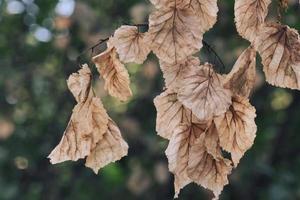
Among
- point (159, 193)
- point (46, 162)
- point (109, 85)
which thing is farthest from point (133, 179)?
point (109, 85)

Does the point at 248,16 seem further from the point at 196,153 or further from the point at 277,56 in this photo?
the point at 196,153

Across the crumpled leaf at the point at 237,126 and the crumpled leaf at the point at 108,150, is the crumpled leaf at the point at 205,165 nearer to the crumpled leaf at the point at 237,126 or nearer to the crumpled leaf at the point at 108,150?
the crumpled leaf at the point at 237,126

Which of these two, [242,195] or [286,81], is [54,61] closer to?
[242,195]

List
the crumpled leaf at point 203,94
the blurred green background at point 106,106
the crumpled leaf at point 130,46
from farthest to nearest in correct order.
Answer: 1. the blurred green background at point 106,106
2. the crumpled leaf at point 130,46
3. the crumpled leaf at point 203,94

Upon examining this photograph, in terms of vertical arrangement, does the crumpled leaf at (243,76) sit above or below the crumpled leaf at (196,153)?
above

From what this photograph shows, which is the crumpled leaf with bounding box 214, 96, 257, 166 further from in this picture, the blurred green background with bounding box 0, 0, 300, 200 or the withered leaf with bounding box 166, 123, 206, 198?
the blurred green background with bounding box 0, 0, 300, 200

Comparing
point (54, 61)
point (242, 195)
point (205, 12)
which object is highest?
point (205, 12)

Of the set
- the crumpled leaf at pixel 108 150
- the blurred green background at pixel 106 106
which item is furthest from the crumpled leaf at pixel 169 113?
the blurred green background at pixel 106 106

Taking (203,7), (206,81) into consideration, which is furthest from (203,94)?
(203,7)
